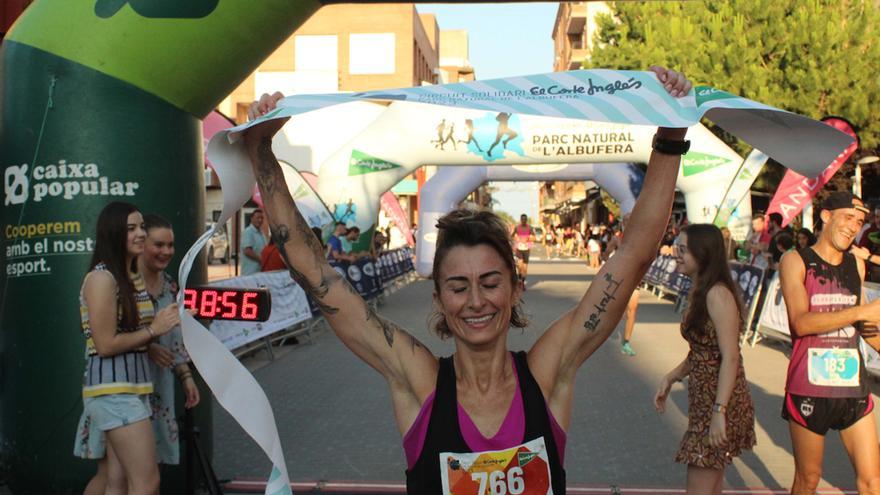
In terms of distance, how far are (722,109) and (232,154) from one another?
4.54ft

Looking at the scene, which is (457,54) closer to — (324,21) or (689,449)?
(324,21)

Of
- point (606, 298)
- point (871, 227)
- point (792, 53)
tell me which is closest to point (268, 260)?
point (871, 227)

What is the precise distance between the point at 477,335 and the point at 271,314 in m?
8.21

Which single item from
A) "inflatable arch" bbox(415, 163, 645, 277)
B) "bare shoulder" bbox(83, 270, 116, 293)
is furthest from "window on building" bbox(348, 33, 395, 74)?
"bare shoulder" bbox(83, 270, 116, 293)

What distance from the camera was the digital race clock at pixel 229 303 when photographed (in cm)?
385

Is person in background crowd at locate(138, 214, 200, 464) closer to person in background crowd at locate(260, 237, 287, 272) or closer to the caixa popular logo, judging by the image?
the caixa popular logo

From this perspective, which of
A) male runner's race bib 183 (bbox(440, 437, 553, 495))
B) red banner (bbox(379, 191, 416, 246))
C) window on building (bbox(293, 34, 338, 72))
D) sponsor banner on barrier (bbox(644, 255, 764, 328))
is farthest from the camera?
window on building (bbox(293, 34, 338, 72))

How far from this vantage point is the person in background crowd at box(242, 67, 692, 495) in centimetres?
223

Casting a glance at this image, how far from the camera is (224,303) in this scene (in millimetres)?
3895

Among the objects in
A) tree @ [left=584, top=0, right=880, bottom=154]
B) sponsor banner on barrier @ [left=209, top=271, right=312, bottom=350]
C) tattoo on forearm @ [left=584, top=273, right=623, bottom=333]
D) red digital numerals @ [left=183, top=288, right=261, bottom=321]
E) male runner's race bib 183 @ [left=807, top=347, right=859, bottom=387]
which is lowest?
sponsor banner on barrier @ [left=209, top=271, right=312, bottom=350]

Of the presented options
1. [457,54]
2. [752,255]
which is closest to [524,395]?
[752,255]

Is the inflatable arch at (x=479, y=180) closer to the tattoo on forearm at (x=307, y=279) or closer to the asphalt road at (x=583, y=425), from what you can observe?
the asphalt road at (x=583, y=425)

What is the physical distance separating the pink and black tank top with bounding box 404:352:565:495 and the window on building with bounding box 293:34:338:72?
49339mm

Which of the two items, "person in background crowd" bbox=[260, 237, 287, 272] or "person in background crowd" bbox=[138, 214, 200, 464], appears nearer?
"person in background crowd" bbox=[138, 214, 200, 464]
